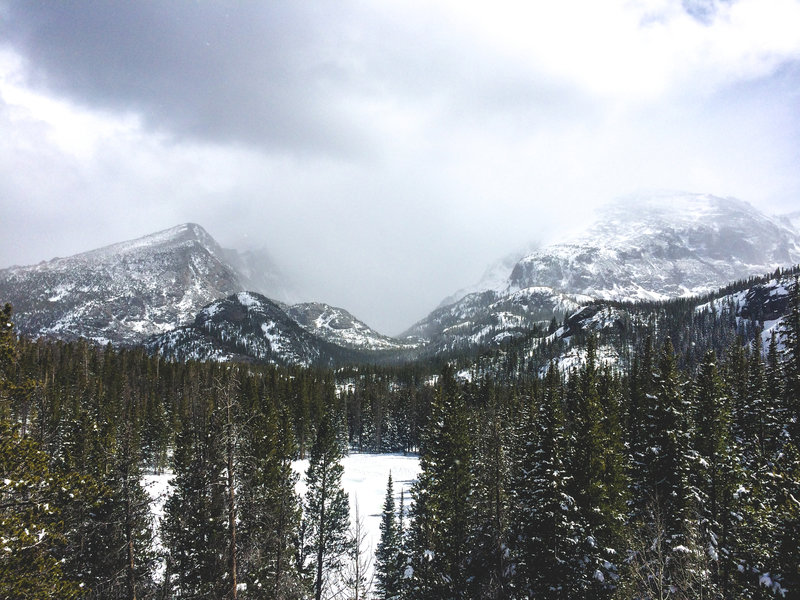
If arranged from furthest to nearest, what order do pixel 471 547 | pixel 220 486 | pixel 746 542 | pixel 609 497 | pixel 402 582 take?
pixel 402 582, pixel 471 547, pixel 609 497, pixel 746 542, pixel 220 486

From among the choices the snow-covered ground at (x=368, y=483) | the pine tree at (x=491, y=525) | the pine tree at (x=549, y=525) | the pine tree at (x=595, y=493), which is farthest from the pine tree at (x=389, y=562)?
the pine tree at (x=595, y=493)

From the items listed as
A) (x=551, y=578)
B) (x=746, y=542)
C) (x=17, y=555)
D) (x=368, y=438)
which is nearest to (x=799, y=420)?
(x=746, y=542)

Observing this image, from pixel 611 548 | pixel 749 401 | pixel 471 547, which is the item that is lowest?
pixel 471 547

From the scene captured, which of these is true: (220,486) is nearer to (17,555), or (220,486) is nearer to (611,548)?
(17,555)

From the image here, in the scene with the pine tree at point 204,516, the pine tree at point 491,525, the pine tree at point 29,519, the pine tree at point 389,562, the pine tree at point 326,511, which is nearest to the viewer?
the pine tree at point 29,519

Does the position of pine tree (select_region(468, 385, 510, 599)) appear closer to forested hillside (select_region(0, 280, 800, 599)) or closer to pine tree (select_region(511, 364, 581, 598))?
forested hillside (select_region(0, 280, 800, 599))

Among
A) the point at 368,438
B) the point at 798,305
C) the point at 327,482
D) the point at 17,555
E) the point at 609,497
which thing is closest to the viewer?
the point at 17,555

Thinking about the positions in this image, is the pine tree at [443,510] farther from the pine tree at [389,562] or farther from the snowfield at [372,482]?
the snowfield at [372,482]

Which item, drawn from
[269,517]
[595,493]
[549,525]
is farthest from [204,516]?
[595,493]

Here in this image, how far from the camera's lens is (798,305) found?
2166 cm

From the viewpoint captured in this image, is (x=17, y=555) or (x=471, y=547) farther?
(x=471, y=547)

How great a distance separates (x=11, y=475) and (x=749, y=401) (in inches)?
2097

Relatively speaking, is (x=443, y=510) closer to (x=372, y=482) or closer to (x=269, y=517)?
(x=269, y=517)

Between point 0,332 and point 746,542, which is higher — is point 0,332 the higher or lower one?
the higher one
